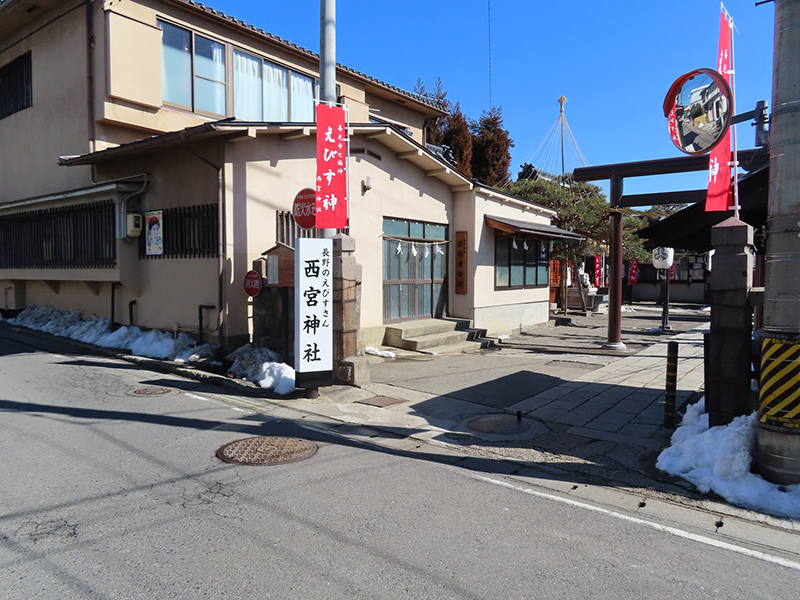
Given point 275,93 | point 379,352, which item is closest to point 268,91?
point 275,93

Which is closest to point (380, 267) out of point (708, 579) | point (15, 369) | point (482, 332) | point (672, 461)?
point (482, 332)

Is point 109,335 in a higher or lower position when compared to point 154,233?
lower

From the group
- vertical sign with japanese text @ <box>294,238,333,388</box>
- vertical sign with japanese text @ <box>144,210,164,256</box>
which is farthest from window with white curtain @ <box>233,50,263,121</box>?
vertical sign with japanese text @ <box>294,238,333,388</box>

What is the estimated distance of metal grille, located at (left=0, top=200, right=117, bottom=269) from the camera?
1303 cm

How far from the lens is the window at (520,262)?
17.1m

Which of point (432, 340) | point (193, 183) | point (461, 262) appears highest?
point (193, 183)

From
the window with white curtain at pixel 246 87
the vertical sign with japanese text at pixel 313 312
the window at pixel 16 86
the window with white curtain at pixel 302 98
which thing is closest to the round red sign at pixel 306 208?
the vertical sign with japanese text at pixel 313 312

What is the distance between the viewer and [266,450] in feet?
20.2

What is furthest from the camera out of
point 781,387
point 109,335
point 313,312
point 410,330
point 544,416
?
point 410,330

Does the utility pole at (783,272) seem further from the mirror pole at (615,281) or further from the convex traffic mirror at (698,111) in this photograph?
the mirror pole at (615,281)

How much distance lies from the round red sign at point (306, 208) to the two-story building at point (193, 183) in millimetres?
1739

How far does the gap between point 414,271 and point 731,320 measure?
940cm

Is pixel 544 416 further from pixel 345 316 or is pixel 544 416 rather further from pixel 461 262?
pixel 461 262

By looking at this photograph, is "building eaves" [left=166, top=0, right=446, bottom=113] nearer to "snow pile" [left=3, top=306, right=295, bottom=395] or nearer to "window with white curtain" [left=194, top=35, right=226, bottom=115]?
"window with white curtain" [left=194, top=35, right=226, bottom=115]
